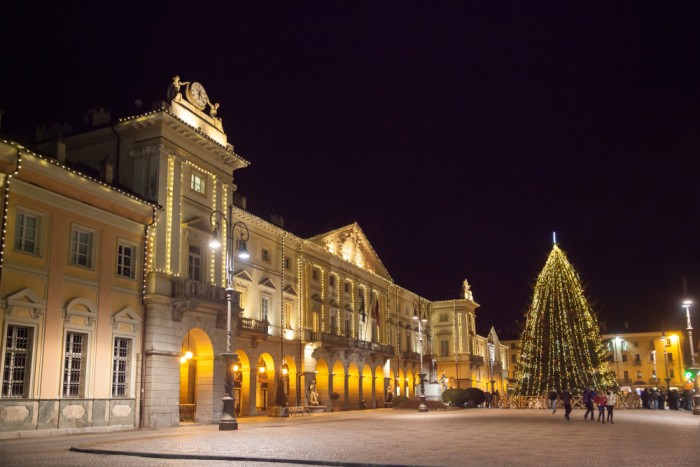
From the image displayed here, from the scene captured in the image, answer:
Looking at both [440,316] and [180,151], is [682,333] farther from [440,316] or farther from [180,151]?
[180,151]

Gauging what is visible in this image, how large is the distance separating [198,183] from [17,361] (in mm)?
13677

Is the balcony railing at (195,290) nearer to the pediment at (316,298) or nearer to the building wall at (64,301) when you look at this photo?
the building wall at (64,301)

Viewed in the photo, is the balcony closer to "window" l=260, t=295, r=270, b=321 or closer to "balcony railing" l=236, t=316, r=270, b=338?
"window" l=260, t=295, r=270, b=321

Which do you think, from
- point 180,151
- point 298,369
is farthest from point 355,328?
point 180,151

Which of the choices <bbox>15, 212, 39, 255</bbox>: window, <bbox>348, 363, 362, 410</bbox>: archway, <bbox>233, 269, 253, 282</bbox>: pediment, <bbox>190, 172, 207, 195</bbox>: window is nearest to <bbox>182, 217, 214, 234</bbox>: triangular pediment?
<bbox>190, 172, 207, 195</bbox>: window

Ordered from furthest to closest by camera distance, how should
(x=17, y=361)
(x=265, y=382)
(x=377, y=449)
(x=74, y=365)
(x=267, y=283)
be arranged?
(x=265, y=382)
(x=267, y=283)
(x=74, y=365)
(x=17, y=361)
(x=377, y=449)

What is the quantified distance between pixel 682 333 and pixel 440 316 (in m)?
43.7

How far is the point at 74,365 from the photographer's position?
2636 centimetres

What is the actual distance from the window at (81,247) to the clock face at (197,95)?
10.0 m

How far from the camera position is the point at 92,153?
34.0 m

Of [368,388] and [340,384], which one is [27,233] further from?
[368,388]

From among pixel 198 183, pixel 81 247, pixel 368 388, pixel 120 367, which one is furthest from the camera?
pixel 368 388

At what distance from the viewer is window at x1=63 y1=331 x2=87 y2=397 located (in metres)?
25.9

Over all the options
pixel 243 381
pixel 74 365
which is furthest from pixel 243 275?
pixel 74 365
